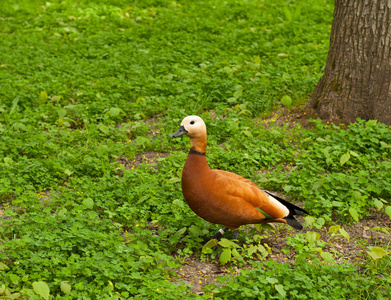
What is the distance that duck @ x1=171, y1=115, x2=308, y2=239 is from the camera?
4.21 m

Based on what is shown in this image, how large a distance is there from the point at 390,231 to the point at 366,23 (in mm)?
2765

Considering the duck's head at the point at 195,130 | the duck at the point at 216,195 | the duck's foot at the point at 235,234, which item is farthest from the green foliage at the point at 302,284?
the duck's head at the point at 195,130

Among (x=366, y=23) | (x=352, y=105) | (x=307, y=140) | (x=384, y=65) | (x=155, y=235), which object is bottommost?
(x=155, y=235)

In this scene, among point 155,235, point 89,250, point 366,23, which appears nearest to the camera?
point 89,250

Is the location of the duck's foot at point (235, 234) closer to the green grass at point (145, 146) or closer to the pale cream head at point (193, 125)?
the green grass at point (145, 146)

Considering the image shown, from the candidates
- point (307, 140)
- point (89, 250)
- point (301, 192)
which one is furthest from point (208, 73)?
point (89, 250)

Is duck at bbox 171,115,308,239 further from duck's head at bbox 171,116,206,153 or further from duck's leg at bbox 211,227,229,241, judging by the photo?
duck's leg at bbox 211,227,229,241

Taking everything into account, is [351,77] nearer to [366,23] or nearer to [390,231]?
[366,23]

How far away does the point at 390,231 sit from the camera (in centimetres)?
475

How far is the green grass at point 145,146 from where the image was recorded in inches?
152

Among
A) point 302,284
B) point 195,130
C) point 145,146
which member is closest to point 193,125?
point 195,130

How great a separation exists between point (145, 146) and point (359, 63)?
2978mm

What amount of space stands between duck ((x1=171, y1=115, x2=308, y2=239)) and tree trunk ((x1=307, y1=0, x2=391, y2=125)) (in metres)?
2.60

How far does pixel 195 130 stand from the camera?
427cm
